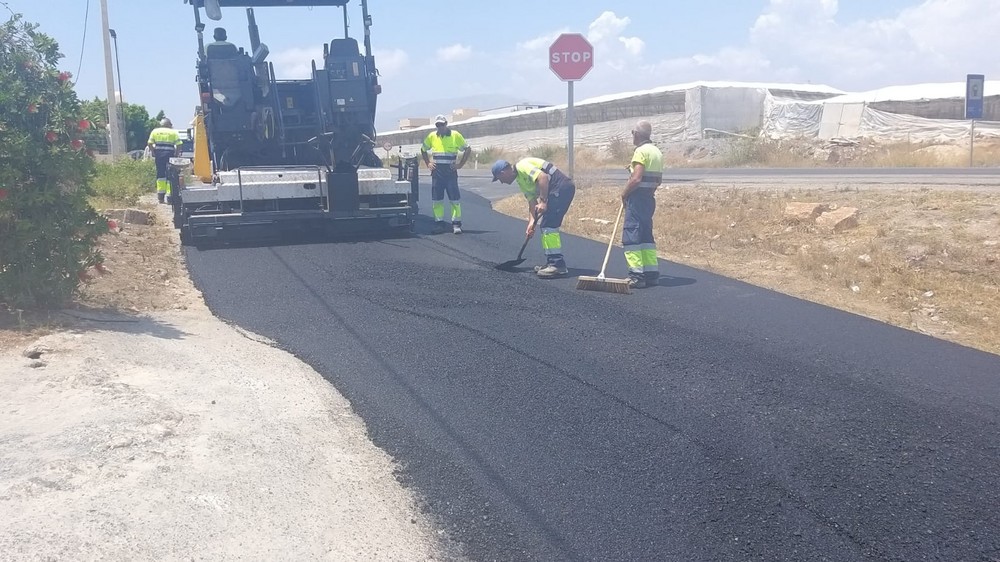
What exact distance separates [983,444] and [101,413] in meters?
4.50

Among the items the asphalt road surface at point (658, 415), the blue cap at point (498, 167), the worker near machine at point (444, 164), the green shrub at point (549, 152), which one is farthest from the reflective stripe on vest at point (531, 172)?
the green shrub at point (549, 152)

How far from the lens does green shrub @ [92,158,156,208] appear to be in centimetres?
1598

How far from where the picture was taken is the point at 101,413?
4633 millimetres

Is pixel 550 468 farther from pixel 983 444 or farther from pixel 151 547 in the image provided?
pixel 983 444

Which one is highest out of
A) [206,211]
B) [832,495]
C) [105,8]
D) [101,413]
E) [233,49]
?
[105,8]

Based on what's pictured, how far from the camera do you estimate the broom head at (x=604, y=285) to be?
26.7 ft

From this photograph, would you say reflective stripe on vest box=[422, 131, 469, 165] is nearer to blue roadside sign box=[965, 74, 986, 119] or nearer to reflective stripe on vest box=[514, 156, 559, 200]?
reflective stripe on vest box=[514, 156, 559, 200]

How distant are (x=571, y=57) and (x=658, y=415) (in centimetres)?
984

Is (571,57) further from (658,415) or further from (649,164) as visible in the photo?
(658,415)

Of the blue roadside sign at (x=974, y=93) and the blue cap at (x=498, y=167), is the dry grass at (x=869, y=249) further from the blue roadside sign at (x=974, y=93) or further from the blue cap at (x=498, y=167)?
the blue roadside sign at (x=974, y=93)

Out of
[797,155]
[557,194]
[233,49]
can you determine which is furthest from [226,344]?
[797,155]

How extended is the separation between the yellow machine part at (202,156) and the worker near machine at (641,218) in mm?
5731

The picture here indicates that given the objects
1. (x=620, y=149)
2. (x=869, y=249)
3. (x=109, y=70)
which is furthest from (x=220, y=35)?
(x=620, y=149)

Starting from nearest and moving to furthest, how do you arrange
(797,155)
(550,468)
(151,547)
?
1. (151,547)
2. (550,468)
3. (797,155)
